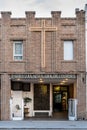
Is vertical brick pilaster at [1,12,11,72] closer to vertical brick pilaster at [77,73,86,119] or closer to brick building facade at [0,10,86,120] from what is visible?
brick building facade at [0,10,86,120]

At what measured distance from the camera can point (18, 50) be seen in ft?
115

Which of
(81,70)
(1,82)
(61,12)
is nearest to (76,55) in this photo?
(81,70)

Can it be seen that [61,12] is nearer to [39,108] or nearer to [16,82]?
[16,82]

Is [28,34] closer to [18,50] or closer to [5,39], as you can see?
[18,50]

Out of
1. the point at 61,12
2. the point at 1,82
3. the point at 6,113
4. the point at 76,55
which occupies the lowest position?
the point at 6,113

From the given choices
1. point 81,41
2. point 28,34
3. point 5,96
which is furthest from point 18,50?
point 81,41

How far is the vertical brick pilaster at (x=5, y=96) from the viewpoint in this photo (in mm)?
34469

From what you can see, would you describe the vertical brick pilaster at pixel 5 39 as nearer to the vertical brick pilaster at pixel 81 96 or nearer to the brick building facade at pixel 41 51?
the brick building facade at pixel 41 51

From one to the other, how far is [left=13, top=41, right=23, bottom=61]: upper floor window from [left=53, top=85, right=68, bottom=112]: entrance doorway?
10314mm

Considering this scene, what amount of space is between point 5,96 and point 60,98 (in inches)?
454

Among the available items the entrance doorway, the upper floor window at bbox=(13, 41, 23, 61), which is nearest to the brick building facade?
the upper floor window at bbox=(13, 41, 23, 61)

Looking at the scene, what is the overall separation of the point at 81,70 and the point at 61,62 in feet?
5.76

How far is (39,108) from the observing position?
41.4m

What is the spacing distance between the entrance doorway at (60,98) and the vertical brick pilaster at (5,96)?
1059cm
